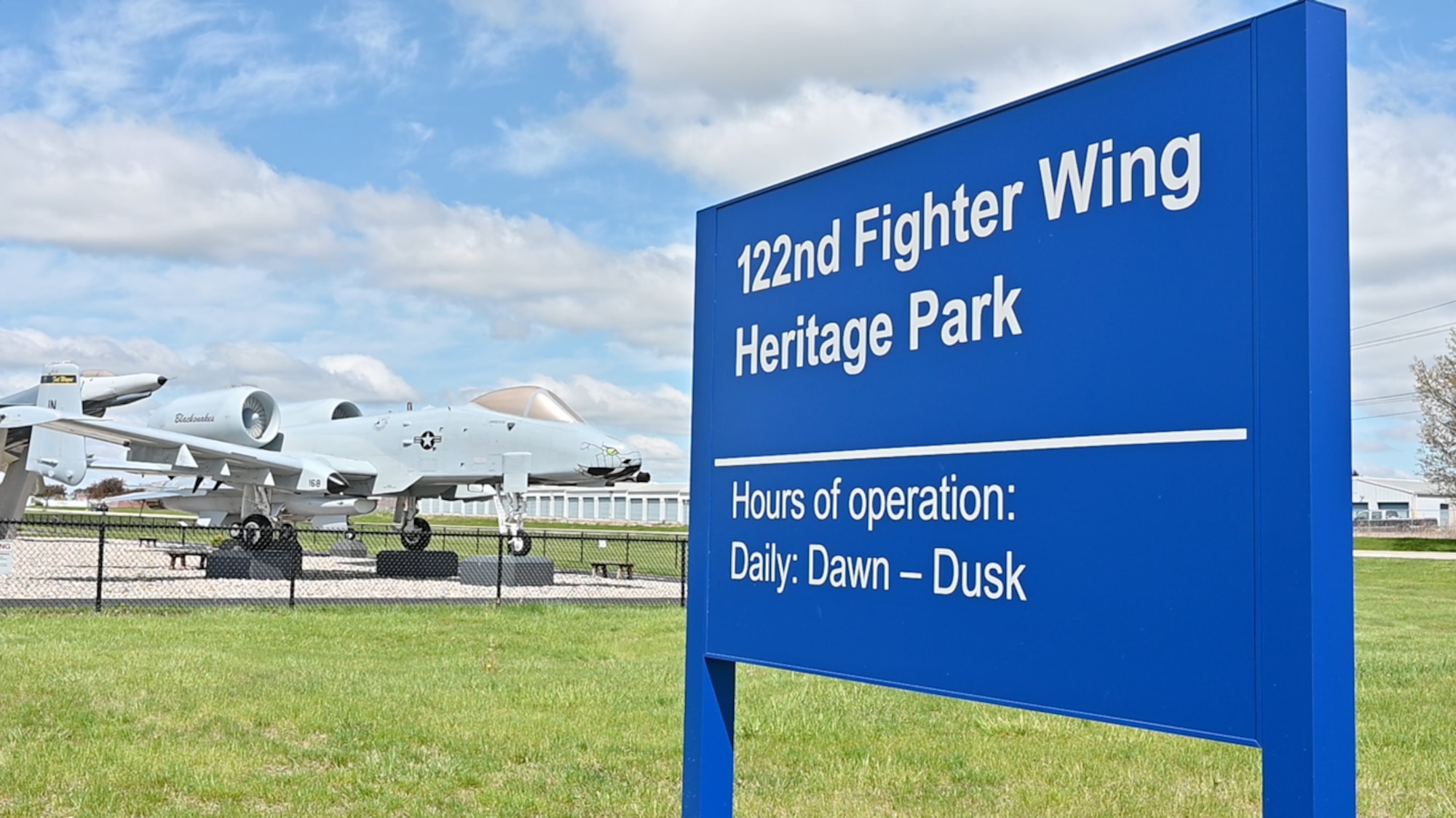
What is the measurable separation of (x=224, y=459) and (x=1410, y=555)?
36548mm

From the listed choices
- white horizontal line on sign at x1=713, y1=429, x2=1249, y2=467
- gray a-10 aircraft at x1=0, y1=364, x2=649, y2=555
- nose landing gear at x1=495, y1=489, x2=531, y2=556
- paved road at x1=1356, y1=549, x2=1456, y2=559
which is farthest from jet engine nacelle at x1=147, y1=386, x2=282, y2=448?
paved road at x1=1356, y1=549, x2=1456, y2=559

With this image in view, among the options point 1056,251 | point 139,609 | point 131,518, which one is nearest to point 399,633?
point 139,609

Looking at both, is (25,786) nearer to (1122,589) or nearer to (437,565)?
(1122,589)

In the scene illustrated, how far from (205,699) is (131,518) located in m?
84.0

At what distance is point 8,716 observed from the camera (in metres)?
7.57

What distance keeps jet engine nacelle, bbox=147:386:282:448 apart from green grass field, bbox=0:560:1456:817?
16.2m

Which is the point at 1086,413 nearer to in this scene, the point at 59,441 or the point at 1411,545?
the point at 59,441

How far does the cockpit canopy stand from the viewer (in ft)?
84.8

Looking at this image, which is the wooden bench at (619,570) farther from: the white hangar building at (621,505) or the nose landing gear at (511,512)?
the white hangar building at (621,505)

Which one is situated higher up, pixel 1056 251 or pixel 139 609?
pixel 1056 251

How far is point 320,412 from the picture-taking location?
101 feet

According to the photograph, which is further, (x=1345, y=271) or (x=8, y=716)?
(x=8, y=716)

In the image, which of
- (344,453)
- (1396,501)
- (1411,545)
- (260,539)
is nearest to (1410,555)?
(1411,545)

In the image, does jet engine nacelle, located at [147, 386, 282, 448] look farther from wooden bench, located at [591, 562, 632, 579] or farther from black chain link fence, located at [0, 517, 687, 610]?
wooden bench, located at [591, 562, 632, 579]
